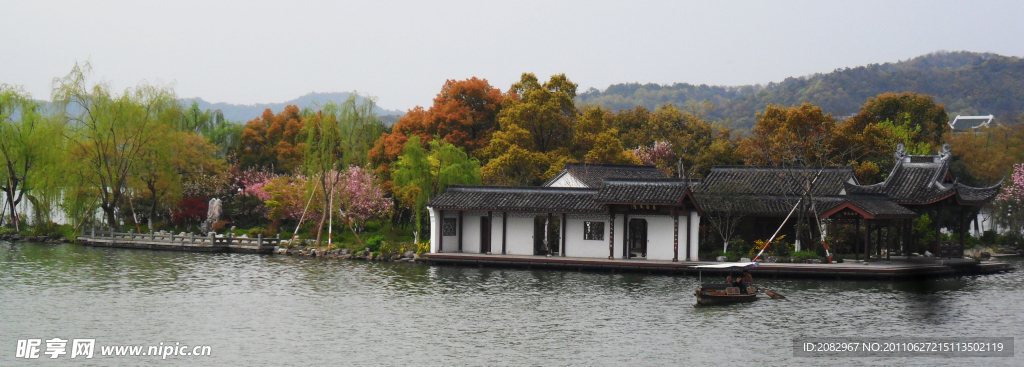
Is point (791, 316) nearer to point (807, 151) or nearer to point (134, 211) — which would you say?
point (807, 151)

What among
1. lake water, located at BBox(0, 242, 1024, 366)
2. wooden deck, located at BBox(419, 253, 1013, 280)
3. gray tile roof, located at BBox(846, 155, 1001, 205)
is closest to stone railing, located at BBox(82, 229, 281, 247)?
lake water, located at BBox(0, 242, 1024, 366)

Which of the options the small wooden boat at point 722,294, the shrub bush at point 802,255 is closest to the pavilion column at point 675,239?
the shrub bush at point 802,255

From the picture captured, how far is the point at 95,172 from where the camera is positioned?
4669 cm

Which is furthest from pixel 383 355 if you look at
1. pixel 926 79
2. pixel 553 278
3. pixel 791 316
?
pixel 926 79

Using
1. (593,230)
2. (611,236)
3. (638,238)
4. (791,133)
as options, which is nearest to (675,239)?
(611,236)

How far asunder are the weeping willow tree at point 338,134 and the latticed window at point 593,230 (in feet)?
39.5

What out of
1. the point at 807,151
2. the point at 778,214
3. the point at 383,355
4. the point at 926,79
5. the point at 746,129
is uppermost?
the point at 926,79

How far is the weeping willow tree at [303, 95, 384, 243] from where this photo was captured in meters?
41.3

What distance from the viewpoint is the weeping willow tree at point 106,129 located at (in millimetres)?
45594

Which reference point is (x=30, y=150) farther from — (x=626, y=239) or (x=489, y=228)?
(x=626, y=239)

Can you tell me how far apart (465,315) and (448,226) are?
45.7 ft

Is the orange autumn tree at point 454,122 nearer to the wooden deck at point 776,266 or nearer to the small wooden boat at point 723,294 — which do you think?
the wooden deck at point 776,266

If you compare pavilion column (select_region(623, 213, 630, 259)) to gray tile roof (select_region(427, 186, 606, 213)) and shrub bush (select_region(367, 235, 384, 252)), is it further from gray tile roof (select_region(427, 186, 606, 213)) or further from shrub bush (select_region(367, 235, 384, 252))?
shrub bush (select_region(367, 235, 384, 252))

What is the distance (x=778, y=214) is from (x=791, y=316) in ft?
38.5
